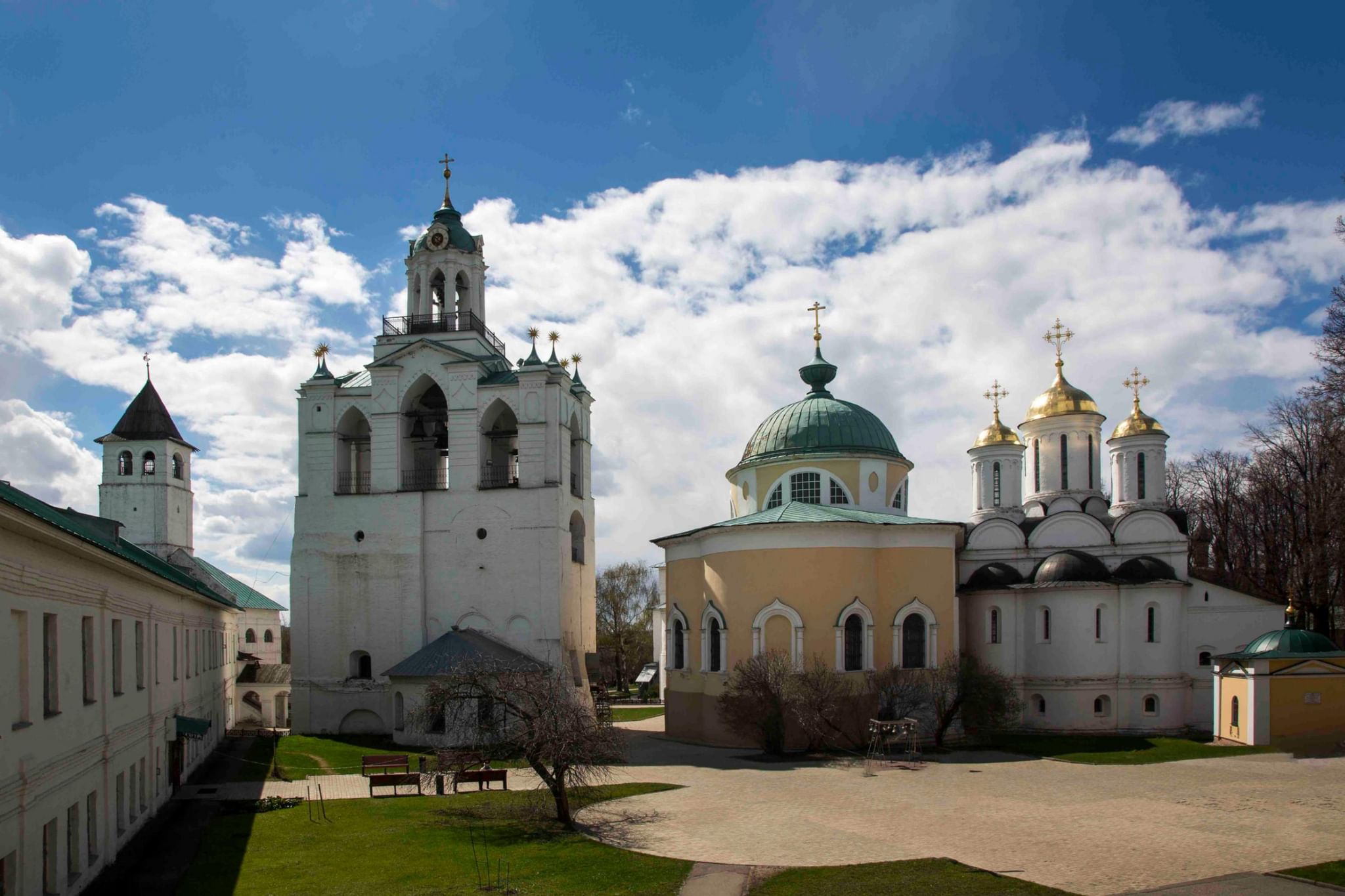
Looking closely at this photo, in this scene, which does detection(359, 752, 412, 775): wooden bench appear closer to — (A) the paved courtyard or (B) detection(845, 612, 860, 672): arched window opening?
(A) the paved courtyard

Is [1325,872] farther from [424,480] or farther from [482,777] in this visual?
[424,480]

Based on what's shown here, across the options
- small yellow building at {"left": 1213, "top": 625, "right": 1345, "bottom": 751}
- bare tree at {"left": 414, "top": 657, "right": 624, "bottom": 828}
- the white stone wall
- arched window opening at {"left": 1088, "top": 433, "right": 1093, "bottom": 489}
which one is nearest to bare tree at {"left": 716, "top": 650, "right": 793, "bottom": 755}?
bare tree at {"left": 414, "top": 657, "right": 624, "bottom": 828}

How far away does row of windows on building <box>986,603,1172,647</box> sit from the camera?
30.2 m

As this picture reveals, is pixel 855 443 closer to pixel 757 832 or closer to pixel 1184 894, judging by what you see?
pixel 757 832

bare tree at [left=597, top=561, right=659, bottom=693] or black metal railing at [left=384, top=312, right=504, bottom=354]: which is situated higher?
black metal railing at [left=384, top=312, right=504, bottom=354]

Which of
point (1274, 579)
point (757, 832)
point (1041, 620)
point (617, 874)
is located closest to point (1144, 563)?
point (1041, 620)

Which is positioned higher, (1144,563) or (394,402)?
(394,402)

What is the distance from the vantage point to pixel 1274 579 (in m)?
41.2

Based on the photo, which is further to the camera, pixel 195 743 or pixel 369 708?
pixel 369 708

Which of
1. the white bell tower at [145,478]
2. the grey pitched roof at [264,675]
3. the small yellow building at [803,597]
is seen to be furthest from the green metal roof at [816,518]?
the white bell tower at [145,478]

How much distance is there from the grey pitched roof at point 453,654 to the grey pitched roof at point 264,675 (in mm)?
16292

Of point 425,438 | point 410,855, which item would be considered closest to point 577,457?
point 425,438

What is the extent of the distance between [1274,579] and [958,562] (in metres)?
16.4

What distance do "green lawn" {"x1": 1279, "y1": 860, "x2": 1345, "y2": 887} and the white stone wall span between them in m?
14.7
